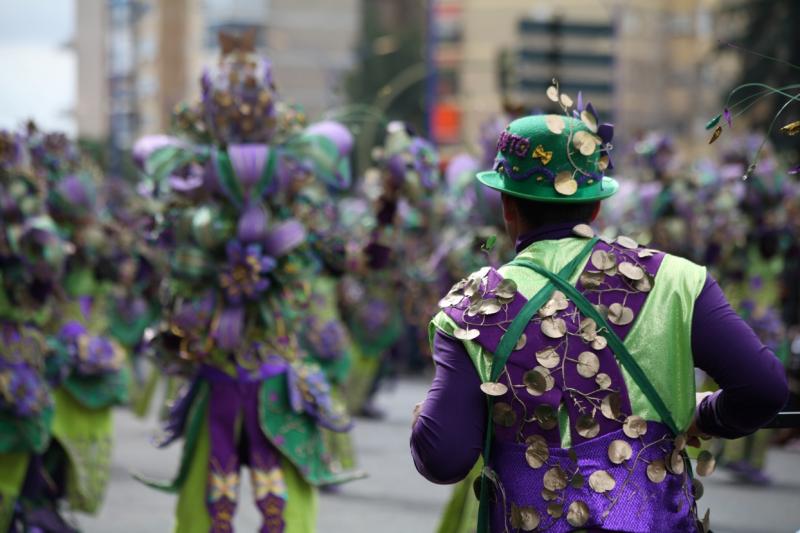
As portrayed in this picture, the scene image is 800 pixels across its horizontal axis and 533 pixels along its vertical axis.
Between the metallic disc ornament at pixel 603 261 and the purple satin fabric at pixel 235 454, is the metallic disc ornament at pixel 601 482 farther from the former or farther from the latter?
the purple satin fabric at pixel 235 454

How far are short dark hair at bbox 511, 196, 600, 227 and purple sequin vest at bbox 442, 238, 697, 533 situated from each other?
137mm

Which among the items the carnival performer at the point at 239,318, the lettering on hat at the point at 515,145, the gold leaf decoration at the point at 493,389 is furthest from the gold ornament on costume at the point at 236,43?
the gold leaf decoration at the point at 493,389

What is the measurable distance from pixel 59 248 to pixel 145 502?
8.64 feet

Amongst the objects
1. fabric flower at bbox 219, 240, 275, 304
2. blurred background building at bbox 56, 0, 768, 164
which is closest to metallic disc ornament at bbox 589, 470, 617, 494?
fabric flower at bbox 219, 240, 275, 304

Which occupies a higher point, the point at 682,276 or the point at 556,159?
the point at 556,159

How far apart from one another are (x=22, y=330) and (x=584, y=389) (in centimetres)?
440

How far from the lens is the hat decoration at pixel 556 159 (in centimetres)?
350

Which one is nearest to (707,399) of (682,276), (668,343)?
(668,343)

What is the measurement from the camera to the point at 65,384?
26.6 feet

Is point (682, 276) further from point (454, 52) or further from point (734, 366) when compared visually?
point (454, 52)

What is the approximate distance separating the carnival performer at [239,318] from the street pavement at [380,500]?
6.69ft

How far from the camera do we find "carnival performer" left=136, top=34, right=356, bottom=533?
249 inches

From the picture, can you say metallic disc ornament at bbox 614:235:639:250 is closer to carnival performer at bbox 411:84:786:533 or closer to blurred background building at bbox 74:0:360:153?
carnival performer at bbox 411:84:786:533

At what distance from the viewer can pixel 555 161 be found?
3.51 m
